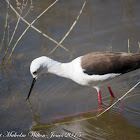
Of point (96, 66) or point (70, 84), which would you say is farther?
point (70, 84)

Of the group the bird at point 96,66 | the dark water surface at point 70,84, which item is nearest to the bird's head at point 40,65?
the bird at point 96,66

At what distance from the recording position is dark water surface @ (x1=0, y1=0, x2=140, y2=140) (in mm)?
4805

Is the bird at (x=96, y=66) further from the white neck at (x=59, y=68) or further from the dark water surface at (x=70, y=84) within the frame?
the dark water surface at (x=70, y=84)

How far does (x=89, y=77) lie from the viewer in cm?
497

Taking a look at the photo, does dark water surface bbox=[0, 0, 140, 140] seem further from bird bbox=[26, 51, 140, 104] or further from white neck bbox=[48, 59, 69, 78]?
white neck bbox=[48, 59, 69, 78]

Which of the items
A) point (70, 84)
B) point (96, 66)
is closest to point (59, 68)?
point (96, 66)

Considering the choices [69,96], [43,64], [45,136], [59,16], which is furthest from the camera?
[59,16]

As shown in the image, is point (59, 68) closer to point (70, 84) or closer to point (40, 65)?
point (40, 65)

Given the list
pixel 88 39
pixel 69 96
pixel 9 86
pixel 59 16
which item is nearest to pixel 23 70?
pixel 9 86

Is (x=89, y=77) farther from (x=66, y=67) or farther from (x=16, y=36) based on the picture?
(x=16, y=36)

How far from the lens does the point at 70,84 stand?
5.73 meters

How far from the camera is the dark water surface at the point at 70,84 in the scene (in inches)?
189

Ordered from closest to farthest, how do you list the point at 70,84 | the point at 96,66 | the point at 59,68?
the point at 96,66
the point at 59,68
the point at 70,84

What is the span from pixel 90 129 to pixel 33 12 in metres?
3.84
